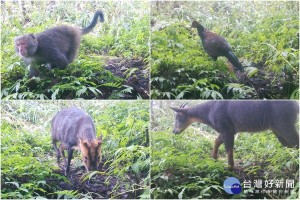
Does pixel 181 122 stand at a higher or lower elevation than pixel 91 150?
higher

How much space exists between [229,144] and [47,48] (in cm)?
190

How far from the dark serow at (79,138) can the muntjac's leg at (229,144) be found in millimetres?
1166

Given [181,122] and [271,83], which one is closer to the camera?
[271,83]

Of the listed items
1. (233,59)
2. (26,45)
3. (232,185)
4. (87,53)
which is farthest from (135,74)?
(232,185)

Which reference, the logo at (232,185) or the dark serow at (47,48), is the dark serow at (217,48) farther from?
the dark serow at (47,48)

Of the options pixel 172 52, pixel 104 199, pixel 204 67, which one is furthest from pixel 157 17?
pixel 104 199

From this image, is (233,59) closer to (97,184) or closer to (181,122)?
(181,122)

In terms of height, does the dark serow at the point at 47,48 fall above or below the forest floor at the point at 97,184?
above

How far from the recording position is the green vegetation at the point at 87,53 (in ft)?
14.5

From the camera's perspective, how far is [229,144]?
4.46 meters

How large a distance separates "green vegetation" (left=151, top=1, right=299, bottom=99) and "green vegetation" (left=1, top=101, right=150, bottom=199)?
Result: 1.44ft

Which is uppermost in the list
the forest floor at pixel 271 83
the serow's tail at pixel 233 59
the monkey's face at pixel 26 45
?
the monkey's face at pixel 26 45

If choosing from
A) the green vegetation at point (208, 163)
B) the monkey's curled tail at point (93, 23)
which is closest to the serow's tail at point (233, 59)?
the green vegetation at point (208, 163)

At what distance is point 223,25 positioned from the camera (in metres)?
4.48
